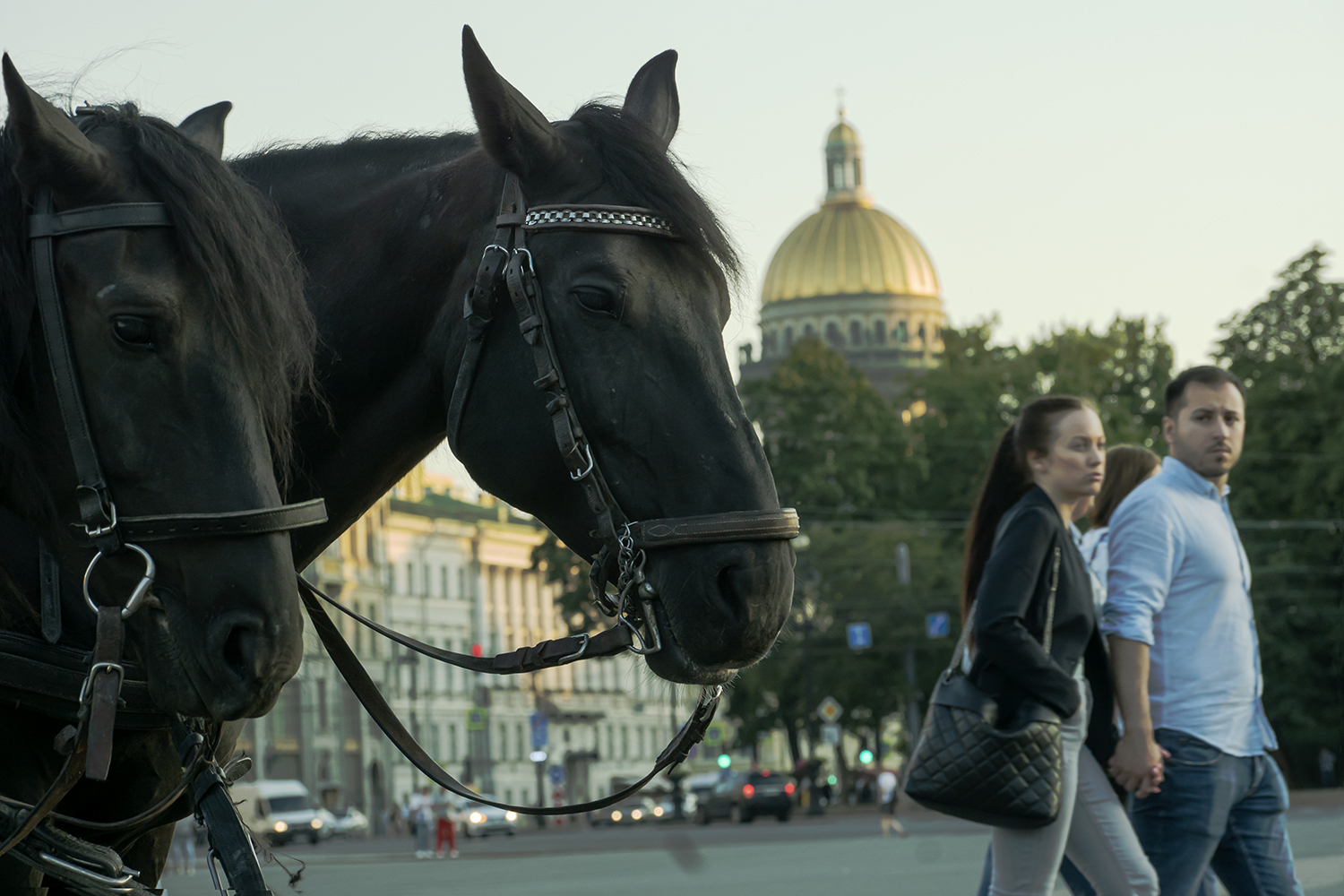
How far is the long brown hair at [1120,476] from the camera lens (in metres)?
8.10

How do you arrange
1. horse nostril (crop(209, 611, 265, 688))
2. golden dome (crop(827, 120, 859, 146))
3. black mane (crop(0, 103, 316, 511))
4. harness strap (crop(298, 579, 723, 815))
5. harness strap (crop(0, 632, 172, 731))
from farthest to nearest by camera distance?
golden dome (crop(827, 120, 859, 146)) → harness strap (crop(298, 579, 723, 815)) → harness strap (crop(0, 632, 172, 731)) → black mane (crop(0, 103, 316, 511)) → horse nostril (crop(209, 611, 265, 688))

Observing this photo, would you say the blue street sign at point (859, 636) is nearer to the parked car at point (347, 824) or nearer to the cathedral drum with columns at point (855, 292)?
the parked car at point (347, 824)

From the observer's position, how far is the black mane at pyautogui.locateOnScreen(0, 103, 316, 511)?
297cm

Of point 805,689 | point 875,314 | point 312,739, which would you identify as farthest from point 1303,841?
point 875,314

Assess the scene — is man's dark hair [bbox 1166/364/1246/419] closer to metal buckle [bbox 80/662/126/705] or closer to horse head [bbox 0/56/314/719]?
horse head [bbox 0/56/314/719]

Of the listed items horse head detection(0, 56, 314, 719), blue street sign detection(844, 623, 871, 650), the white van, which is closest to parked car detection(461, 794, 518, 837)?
the white van

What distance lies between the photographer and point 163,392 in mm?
2914

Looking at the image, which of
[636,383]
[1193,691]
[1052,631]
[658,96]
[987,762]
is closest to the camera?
[636,383]

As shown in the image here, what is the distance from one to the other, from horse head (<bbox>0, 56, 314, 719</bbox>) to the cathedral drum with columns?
123 metres

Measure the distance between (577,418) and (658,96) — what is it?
101cm

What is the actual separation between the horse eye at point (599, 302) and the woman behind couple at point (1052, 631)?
8.71 feet

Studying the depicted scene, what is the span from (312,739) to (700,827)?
37413mm

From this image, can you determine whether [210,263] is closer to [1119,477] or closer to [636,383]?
[636,383]

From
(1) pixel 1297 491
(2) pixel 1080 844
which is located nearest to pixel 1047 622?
(2) pixel 1080 844
